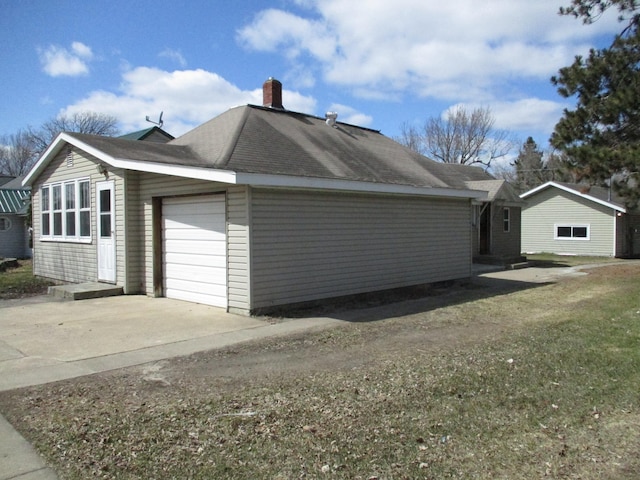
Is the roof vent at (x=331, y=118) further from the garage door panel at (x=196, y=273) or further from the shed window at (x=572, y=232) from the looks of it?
the shed window at (x=572, y=232)

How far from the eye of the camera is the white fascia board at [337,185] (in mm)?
8891

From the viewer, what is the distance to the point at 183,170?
369 inches

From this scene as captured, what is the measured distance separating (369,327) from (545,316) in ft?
11.4

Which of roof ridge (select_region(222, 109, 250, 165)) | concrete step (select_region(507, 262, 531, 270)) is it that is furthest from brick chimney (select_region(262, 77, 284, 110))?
concrete step (select_region(507, 262, 531, 270))

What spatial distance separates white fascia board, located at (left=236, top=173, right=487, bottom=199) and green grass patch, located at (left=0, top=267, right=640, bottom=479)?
3000 mm

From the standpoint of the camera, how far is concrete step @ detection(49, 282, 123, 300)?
37.3 ft

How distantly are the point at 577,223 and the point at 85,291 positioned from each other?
2700 cm

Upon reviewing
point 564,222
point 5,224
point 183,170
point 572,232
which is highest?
point 183,170

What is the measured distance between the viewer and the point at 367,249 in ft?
38.1

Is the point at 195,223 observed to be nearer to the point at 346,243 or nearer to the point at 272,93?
the point at 346,243

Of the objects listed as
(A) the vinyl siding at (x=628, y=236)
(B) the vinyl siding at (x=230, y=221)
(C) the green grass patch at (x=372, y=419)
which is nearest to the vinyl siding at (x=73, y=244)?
(B) the vinyl siding at (x=230, y=221)

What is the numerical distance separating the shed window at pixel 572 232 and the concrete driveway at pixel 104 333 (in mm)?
25203

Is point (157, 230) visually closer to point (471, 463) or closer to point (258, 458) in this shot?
point (258, 458)

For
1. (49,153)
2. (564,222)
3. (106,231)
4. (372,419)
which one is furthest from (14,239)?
(564,222)
